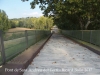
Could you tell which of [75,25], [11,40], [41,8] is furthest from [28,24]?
[11,40]

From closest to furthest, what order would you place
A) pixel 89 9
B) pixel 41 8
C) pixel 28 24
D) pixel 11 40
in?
pixel 11 40, pixel 89 9, pixel 41 8, pixel 28 24

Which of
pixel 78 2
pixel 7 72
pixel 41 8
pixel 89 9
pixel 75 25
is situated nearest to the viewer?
pixel 7 72

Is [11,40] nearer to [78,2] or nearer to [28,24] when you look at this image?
[78,2]

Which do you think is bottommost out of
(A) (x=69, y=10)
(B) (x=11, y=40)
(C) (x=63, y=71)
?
(C) (x=63, y=71)

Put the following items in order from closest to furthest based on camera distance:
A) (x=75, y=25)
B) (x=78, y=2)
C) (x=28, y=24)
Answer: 1. (x=78, y=2)
2. (x=75, y=25)
3. (x=28, y=24)

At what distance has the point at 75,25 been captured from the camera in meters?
37.6

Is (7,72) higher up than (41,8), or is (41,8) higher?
(41,8)

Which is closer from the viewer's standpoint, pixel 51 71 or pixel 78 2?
pixel 51 71

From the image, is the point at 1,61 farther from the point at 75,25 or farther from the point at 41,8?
the point at 75,25

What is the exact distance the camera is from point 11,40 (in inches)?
287

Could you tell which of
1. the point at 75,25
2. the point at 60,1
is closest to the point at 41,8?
the point at 60,1

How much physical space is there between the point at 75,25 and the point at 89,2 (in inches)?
684

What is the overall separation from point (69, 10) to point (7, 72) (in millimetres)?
16248

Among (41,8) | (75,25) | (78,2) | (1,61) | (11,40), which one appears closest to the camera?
(1,61)
